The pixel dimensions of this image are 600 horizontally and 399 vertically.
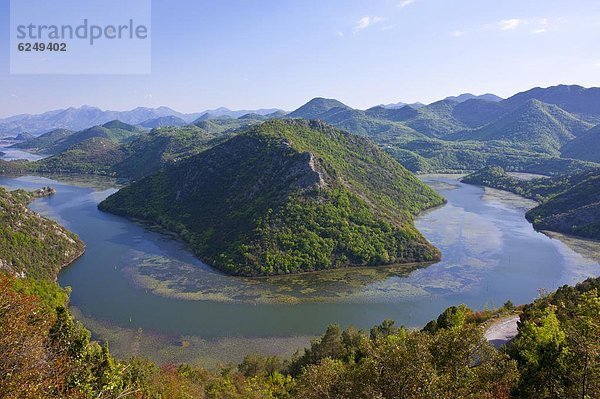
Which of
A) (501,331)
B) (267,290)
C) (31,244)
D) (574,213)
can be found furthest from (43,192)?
(574,213)

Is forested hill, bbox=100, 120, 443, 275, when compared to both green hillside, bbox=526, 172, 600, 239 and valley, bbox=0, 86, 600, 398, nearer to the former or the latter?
valley, bbox=0, 86, 600, 398

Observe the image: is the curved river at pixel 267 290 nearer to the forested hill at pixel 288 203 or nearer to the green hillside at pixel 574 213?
the forested hill at pixel 288 203

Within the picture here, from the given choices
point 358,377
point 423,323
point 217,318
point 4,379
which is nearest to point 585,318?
point 358,377

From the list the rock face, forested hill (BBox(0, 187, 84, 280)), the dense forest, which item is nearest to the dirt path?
the dense forest

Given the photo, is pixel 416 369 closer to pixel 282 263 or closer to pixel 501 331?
pixel 501 331

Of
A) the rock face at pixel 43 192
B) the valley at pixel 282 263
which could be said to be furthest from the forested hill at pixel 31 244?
the rock face at pixel 43 192

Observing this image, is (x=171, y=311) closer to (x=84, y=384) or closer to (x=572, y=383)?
(x=84, y=384)
